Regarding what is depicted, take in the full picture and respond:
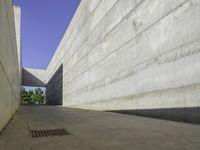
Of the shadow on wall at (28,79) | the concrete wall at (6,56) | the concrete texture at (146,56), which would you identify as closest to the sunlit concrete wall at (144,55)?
the concrete texture at (146,56)

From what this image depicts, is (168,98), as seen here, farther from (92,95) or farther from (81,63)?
(81,63)

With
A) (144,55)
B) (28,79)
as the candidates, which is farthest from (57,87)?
(144,55)

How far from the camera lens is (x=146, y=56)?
6.03 metres

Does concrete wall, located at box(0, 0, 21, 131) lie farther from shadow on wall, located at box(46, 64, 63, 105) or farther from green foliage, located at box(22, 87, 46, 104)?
green foliage, located at box(22, 87, 46, 104)

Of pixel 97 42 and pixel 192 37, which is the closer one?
pixel 192 37

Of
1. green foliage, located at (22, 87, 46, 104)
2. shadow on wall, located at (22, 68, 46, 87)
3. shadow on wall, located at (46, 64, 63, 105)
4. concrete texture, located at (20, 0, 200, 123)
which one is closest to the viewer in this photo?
concrete texture, located at (20, 0, 200, 123)

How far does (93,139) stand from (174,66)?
10.5 feet

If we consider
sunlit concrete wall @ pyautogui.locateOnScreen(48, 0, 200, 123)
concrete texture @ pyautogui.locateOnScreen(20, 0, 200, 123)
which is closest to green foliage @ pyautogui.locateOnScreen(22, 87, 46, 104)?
sunlit concrete wall @ pyautogui.locateOnScreen(48, 0, 200, 123)

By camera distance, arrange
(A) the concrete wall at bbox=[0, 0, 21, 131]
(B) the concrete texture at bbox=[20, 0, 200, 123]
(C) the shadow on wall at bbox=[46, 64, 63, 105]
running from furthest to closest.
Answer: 1. (C) the shadow on wall at bbox=[46, 64, 63, 105]
2. (B) the concrete texture at bbox=[20, 0, 200, 123]
3. (A) the concrete wall at bbox=[0, 0, 21, 131]

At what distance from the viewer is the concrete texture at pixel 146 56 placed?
176 inches

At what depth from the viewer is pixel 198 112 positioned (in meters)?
4.12

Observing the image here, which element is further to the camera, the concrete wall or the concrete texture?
the concrete texture

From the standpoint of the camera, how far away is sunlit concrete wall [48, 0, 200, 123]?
4.50m

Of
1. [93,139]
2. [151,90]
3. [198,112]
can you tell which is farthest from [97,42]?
[93,139]
